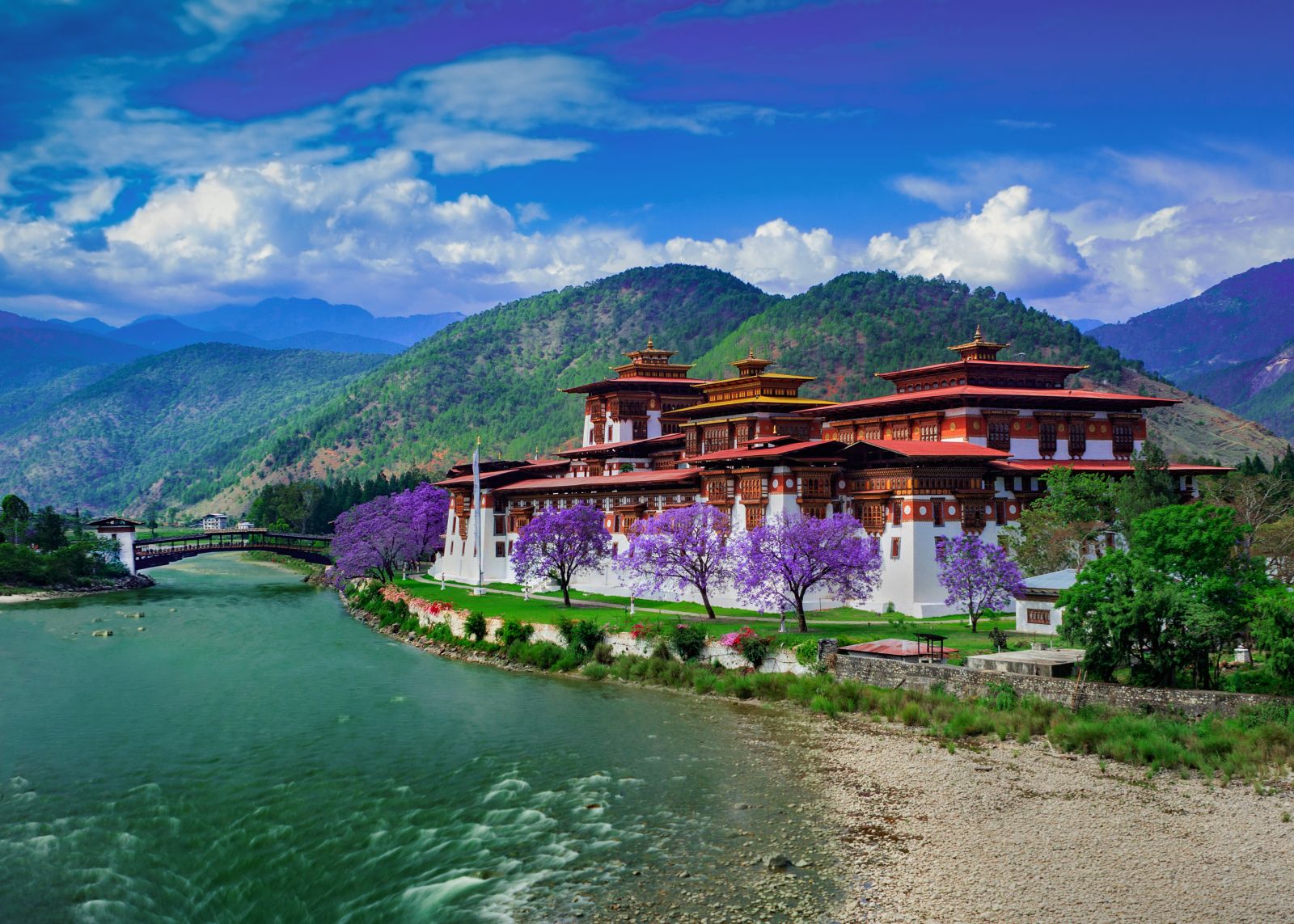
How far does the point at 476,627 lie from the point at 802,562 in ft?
66.2

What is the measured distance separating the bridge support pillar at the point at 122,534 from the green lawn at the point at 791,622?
187ft

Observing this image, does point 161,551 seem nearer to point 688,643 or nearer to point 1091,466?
point 688,643

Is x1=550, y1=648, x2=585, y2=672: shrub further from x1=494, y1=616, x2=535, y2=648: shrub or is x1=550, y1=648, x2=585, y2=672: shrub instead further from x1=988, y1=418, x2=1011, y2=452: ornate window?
x1=988, y1=418, x2=1011, y2=452: ornate window

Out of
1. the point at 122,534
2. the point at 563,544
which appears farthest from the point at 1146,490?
the point at 122,534

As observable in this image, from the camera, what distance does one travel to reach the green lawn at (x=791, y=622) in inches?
2025

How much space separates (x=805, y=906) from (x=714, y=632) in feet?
88.5

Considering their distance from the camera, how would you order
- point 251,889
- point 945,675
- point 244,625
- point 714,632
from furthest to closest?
point 244,625 < point 714,632 < point 945,675 < point 251,889

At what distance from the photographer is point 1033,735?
1570 inches

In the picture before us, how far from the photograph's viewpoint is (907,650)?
155 ft

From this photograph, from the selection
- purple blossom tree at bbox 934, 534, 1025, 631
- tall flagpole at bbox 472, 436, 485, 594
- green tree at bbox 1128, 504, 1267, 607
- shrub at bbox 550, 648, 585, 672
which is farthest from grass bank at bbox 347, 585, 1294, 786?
tall flagpole at bbox 472, 436, 485, 594

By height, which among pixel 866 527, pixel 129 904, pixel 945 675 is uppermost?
pixel 866 527

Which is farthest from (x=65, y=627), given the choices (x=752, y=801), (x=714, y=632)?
(x=752, y=801)

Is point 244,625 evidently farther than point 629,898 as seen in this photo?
Yes

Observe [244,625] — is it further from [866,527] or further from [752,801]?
[752,801]
